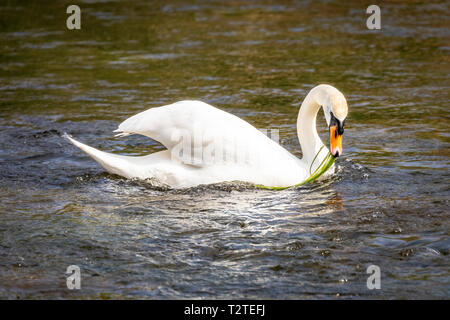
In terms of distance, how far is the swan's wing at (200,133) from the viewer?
7.04m

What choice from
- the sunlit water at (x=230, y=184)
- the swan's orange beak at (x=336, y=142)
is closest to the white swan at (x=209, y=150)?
the swan's orange beak at (x=336, y=142)

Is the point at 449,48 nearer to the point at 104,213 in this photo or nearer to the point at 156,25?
the point at 156,25

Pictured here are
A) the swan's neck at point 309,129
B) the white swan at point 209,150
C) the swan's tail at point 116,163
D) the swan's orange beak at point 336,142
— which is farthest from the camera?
the swan's neck at point 309,129

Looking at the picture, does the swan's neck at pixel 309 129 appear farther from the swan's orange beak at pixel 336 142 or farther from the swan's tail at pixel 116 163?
the swan's tail at pixel 116 163

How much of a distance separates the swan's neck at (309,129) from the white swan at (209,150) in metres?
0.20

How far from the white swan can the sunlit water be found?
0.15 metres

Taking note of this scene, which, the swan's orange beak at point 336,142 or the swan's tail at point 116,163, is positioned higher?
the swan's orange beak at point 336,142

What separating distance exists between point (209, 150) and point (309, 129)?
1.19 meters

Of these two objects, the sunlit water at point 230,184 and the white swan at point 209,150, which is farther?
the white swan at point 209,150

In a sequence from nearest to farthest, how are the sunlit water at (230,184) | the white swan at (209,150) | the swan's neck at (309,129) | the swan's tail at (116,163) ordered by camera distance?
1. the sunlit water at (230,184)
2. the white swan at (209,150)
3. the swan's tail at (116,163)
4. the swan's neck at (309,129)

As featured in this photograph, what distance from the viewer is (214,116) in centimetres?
714

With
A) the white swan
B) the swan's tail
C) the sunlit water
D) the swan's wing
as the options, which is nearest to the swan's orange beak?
the white swan
